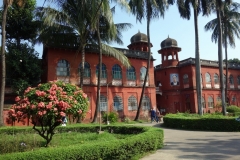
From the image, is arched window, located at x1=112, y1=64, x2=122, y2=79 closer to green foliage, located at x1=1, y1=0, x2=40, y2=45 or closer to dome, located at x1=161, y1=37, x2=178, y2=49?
green foliage, located at x1=1, y1=0, x2=40, y2=45

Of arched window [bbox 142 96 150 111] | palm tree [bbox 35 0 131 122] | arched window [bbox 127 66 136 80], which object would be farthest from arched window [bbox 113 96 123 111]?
palm tree [bbox 35 0 131 122]

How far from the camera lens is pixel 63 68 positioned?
21.4 m

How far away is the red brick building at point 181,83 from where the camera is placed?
30.9 metres

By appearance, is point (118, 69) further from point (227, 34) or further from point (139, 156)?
point (139, 156)

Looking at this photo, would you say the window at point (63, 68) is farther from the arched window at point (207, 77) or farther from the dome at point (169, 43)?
the arched window at point (207, 77)

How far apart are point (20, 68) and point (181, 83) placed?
70.7 ft

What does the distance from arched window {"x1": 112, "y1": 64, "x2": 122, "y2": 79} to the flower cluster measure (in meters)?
16.1

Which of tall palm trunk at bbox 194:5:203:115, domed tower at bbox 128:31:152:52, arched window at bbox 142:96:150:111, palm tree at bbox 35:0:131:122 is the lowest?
arched window at bbox 142:96:150:111

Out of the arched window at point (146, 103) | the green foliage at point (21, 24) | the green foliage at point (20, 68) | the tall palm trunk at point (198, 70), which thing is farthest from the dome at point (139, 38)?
the green foliage at point (20, 68)

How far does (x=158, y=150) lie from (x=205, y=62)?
27.5 m

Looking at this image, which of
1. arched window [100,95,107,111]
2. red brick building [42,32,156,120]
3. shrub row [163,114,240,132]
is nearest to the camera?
shrub row [163,114,240,132]

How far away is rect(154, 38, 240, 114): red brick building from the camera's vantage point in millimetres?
30859

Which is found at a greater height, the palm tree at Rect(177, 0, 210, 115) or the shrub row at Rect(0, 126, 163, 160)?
the palm tree at Rect(177, 0, 210, 115)

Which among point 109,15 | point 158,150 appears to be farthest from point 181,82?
point 158,150
